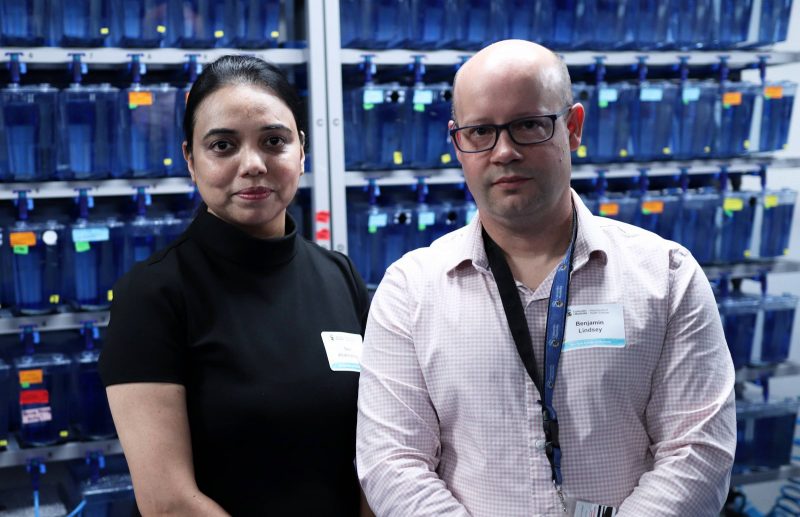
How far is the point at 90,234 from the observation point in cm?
367

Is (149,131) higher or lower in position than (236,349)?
higher

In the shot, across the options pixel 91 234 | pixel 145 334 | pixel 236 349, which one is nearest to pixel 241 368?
pixel 236 349

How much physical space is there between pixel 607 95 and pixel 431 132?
0.91 metres

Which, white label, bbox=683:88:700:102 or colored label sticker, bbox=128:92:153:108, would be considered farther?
white label, bbox=683:88:700:102

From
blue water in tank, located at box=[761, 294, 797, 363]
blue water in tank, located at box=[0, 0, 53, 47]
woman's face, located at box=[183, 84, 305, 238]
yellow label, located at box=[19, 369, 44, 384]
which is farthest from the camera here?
blue water in tank, located at box=[761, 294, 797, 363]

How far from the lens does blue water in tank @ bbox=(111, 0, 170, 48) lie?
365 cm

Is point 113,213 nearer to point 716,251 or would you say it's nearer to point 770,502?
point 716,251

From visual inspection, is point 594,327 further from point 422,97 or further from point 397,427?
point 422,97

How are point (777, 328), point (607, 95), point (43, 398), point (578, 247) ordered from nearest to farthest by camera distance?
point (578, 247) → point (43, 398) → point (607, 95) → point (777, 328)

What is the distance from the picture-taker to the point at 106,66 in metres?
3.80

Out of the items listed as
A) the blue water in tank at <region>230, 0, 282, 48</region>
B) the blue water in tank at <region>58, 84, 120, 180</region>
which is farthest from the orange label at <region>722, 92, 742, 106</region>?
the blue water in tank at <region>58, 84, 120, 180</region>

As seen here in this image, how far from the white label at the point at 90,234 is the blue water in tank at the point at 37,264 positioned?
86mm

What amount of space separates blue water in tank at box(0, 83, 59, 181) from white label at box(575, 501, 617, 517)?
286 centimetres

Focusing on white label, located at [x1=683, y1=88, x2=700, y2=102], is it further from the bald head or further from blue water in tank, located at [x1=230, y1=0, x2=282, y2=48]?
the bald head
